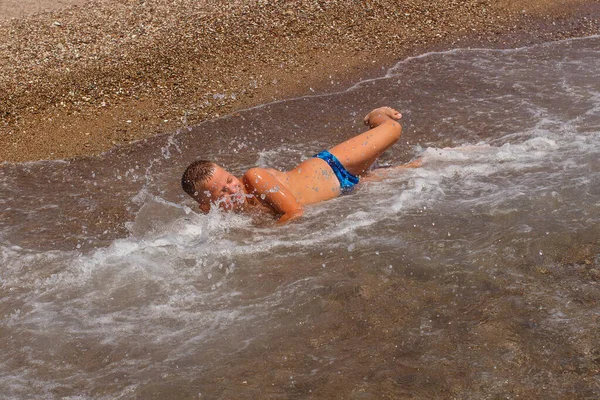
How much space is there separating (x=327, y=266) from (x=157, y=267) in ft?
3.82

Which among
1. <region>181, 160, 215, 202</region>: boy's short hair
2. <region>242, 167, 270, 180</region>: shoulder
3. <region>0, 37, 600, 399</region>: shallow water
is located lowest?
<region>0, 37, 600, 399</region>: shallow water

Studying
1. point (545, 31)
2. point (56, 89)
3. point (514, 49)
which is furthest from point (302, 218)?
point (545, 31)

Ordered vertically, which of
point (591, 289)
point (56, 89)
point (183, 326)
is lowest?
point (591, 289)

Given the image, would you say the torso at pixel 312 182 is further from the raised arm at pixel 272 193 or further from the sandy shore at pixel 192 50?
the sandy shore at pixel 192 50

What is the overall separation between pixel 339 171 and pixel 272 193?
74 centimetres

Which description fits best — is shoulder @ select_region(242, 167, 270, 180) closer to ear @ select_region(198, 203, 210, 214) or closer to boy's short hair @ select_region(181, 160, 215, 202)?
boy's short hair @ select_region(181, 160, 215, 202)

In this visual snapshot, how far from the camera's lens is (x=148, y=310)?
4.76 m

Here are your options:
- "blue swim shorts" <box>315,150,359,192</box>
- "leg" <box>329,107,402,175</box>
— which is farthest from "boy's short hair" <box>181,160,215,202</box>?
"leg" <box>329,107,402,175</box>

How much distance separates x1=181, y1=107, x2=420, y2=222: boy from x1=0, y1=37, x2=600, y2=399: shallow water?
14 centimetres

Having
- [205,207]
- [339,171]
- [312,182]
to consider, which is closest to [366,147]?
[339,171]

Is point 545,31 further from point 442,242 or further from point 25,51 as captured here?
point 25,51

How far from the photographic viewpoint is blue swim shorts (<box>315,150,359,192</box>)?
5992 mm

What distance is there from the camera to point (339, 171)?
19.7 feet

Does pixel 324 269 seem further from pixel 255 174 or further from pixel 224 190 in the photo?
pixel 224 190
